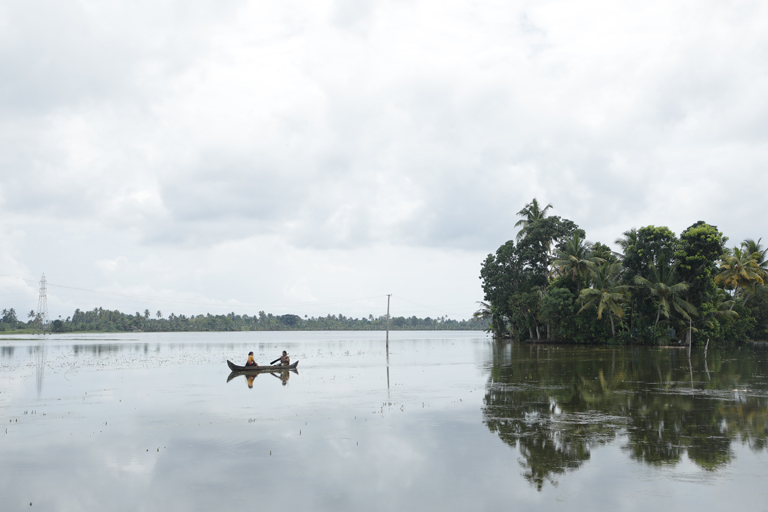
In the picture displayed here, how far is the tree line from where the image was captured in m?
52.0

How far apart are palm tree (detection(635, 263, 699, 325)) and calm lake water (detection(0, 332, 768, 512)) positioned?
30178 millimetres

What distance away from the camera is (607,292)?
52.8 m

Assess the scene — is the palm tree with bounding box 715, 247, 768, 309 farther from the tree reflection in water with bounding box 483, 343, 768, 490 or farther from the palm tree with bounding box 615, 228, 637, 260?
the tree reflection in water with bounding box 483, 343, 768, 490

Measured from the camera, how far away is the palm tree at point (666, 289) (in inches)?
2015

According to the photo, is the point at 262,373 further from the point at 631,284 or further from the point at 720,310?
the point at 720,310

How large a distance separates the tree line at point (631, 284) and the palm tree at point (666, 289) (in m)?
0.09

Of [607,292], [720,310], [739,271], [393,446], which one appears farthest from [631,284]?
[393,446]

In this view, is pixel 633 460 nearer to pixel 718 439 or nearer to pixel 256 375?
pixel 718 439

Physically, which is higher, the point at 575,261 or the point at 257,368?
the point at 575,261

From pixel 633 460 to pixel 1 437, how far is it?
1460cm

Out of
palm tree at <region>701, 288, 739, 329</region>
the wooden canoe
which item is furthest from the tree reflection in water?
palm tree at <region>701, 288, 739, 329</region>

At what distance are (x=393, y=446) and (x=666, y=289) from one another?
47.0 meters

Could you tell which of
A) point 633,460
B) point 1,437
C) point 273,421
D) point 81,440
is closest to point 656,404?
point 633,460

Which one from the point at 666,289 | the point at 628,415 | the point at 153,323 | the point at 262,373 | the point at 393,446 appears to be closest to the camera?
the point at 393,446
